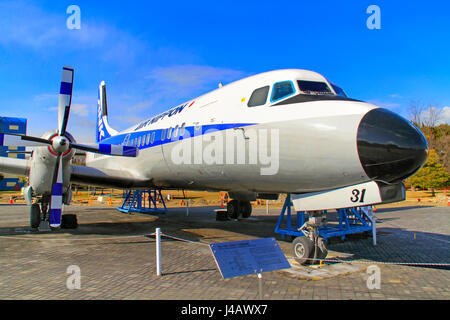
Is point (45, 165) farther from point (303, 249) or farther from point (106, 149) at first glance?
point (303, 249)

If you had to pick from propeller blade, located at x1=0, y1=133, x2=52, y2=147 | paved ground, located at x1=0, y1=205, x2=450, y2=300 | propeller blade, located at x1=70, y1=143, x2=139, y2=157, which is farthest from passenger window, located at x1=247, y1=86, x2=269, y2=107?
propeller blade, located at x1=0, y1=133, x2=52, y2=147

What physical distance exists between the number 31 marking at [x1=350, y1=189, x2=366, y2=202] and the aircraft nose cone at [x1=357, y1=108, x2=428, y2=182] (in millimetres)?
398

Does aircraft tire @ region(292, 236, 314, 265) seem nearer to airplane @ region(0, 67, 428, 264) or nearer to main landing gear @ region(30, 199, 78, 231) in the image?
airplane @ region(0, 67, 428, 264)

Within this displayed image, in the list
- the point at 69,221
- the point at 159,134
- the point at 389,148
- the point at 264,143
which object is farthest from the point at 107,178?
the point at 389,148

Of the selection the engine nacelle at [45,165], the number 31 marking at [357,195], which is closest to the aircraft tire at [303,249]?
the number 31 marking at [357,195]

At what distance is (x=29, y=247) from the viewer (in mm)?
8891

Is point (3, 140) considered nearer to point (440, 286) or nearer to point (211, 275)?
point (211, 275)

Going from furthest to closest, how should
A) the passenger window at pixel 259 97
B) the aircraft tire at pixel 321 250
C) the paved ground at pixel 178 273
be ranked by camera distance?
the passenger window at pixel 259 97 → the aircraft tire at pixel 321 250 → the paved ground at pixel 178 273

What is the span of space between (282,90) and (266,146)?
1345 millimetres

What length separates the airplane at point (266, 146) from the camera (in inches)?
201

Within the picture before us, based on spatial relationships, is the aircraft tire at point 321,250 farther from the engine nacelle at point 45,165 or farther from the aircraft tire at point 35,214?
the aircraft tire at point 35,214

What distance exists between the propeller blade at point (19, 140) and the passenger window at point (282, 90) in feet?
23.8
